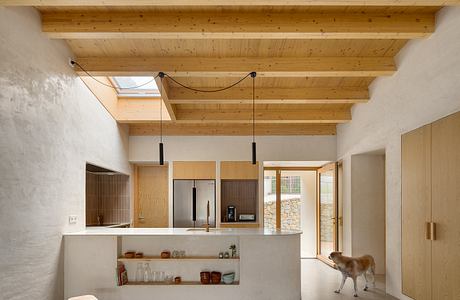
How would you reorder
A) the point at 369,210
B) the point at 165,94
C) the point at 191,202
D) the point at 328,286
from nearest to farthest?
the point at 165,94 < the point at 328,286 < the point at 369,210 < the point at 191,202

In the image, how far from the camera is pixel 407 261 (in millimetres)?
5504

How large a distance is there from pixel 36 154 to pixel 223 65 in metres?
2.52

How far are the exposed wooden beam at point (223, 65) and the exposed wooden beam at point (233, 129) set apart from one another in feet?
11.1

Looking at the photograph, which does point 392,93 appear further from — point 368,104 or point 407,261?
point 407,261

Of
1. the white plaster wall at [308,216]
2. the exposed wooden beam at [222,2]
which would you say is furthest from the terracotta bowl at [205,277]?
the white plaster wall at [308,216]

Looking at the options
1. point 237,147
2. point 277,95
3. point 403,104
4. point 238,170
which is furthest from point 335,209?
point 403,104

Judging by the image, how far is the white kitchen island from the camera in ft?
18.4

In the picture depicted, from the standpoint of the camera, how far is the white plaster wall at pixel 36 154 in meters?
3.99

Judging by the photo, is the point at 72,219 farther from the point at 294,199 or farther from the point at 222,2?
the point at 294,199

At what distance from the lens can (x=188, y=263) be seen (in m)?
5.83

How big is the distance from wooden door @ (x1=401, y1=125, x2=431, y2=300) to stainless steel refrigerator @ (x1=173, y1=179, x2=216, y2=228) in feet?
14.2

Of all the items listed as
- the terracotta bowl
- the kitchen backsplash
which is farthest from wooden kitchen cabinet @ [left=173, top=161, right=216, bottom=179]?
the terracotta bowl

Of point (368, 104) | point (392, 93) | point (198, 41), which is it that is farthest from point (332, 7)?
point (368, 104)

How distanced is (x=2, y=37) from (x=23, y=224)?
175 cm
